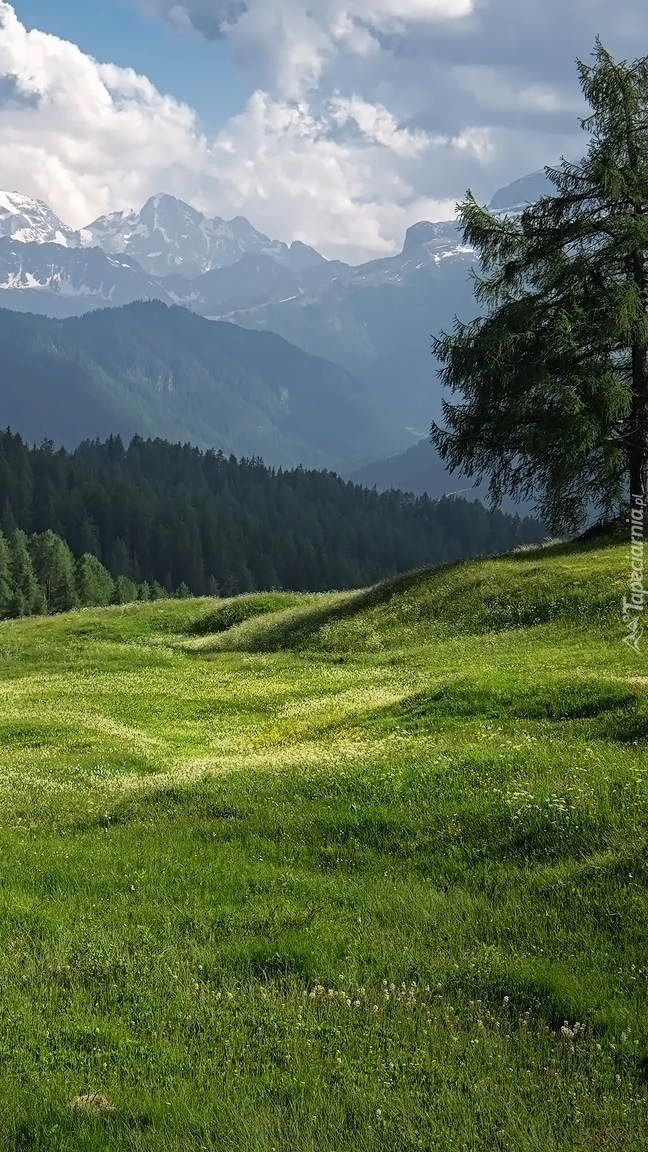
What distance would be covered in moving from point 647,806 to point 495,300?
42.0 meters

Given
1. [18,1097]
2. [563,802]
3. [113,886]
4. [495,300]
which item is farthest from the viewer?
[495,300]

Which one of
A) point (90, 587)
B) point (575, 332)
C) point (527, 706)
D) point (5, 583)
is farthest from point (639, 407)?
point (90, 587)

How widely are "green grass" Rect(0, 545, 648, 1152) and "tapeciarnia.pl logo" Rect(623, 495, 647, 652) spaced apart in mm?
5355

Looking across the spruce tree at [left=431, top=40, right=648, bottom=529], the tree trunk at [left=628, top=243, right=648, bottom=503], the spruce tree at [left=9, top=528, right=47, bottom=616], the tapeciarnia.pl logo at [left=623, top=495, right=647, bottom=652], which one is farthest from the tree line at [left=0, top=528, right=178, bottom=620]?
the tapeciarnia.pl logo at [left=623, top=495, right=647, bottom=652]

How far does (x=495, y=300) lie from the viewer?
1996 inches

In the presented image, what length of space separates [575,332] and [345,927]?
39231 millimetres

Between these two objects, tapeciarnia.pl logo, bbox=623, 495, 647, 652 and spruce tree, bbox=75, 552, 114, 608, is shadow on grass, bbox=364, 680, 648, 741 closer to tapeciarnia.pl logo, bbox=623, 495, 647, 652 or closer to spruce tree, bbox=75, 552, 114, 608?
tapeciarnia.pl logo, bbox=623, 495, 647, 652

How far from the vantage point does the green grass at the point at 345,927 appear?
25.0ft

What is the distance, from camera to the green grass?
7.61 metres

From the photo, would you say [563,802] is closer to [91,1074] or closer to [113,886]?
→ [113,886]

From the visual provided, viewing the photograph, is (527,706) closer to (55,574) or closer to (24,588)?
(24,588)

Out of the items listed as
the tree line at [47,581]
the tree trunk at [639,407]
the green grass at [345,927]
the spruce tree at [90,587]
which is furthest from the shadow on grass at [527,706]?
the spruce tree at [90,587]

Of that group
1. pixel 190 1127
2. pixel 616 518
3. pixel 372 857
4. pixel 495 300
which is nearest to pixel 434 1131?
pixel 190 1127

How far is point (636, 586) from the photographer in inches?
1414
